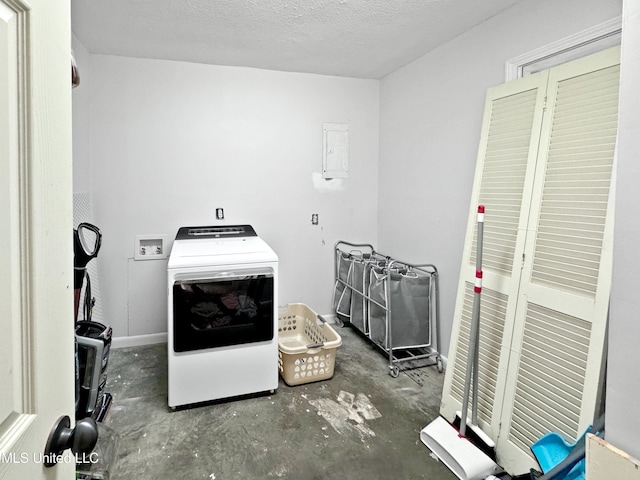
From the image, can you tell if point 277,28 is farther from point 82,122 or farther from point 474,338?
point 474,338

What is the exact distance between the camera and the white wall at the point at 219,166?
304cm

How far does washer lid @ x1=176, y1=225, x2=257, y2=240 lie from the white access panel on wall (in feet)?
3.06

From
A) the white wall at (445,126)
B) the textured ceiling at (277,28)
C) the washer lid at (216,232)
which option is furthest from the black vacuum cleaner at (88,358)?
the white wall at (445,126)

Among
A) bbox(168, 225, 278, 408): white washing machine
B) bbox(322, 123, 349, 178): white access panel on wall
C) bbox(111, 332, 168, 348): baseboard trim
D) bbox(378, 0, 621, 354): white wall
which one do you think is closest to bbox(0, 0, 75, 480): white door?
bbox(168, 225, 278, 408): white washing machine

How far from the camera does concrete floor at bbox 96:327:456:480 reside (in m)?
1.84

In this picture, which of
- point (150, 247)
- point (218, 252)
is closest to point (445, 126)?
point (218, 252)

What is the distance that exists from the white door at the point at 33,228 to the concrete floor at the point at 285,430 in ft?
4.73

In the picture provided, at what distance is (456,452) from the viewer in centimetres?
183

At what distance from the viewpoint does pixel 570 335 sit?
5.33ft

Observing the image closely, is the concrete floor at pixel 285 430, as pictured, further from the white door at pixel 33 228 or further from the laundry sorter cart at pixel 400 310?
the white door at pixel 33 228

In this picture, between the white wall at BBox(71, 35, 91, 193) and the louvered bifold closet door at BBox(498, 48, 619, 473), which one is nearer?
the louvered bifold closet door at BBox(498, 48, 619, 473)

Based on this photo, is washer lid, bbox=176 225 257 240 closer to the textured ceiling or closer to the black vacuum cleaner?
the black vacuum cleaner

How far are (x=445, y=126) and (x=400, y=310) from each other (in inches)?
55.3

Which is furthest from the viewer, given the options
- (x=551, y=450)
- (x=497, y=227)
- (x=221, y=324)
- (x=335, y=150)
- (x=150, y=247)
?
(x=335, y=150)
